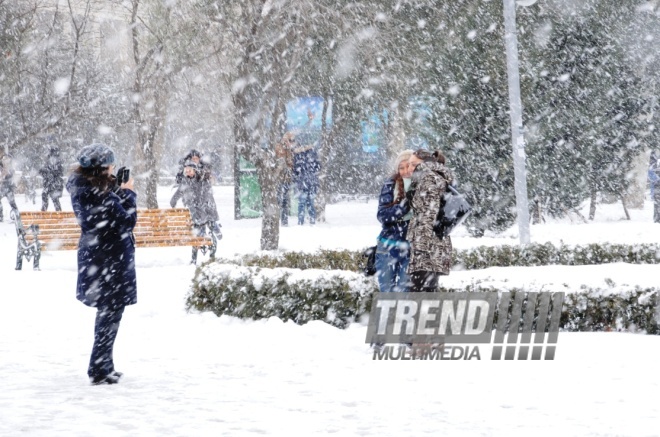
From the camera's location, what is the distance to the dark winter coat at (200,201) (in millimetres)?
16250

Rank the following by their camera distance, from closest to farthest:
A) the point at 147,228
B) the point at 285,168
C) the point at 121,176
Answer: the point at 121,176, the point at 147,228, the point at 285,168

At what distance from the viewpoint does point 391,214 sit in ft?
25.3

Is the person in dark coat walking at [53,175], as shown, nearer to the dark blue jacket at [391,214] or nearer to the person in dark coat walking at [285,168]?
the person in dark coat walking at [285,168]

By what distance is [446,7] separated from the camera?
21125 millimetres

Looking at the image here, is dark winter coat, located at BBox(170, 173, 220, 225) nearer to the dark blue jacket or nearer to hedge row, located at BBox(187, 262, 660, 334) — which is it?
hedge row, located at BBox(187, 262, 660, 334)

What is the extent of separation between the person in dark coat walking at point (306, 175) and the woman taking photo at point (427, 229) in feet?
44.6

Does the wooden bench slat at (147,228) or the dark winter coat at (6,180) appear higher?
the dark winter coat at (6,180)

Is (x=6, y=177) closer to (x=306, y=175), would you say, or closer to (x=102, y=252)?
(x=306, y=175)

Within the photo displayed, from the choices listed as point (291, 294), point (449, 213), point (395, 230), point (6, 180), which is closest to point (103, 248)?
point (395, 230)

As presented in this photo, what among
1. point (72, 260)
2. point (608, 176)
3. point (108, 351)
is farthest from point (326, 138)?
point (108, 351)

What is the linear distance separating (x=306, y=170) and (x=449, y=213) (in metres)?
13.8

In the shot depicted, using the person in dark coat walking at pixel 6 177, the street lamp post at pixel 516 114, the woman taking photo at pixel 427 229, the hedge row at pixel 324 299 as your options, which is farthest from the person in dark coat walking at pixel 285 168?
the woman taking photo at pixel 427 229

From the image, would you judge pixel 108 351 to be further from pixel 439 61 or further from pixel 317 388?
pixel 439 61

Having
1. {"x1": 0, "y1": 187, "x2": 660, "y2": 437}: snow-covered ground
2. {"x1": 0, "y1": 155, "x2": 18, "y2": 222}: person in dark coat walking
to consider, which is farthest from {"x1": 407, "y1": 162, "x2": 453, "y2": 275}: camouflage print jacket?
{"x1": 0, "y1": 155, "x2": 18, "y2": 222}: person in dark coat walking
